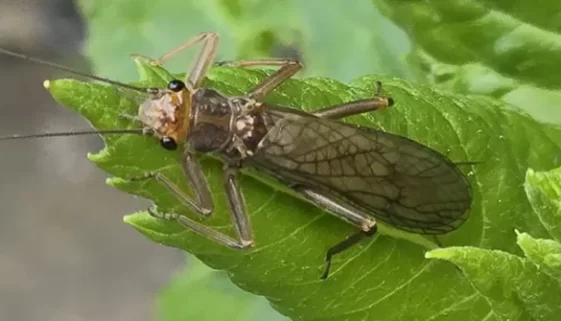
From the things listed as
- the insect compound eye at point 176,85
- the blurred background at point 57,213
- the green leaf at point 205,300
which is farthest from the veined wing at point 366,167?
the blurred background at point 57,213

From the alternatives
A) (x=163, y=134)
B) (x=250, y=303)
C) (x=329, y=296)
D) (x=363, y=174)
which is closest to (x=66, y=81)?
(x=163, y=134)

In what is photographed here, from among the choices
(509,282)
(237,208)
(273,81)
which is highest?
(273,81)

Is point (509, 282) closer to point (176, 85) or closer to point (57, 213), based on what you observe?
point (176, 85)

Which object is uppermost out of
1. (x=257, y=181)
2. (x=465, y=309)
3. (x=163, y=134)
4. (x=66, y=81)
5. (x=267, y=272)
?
(x=66, y=81)

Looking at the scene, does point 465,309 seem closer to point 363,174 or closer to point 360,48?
point 363,174

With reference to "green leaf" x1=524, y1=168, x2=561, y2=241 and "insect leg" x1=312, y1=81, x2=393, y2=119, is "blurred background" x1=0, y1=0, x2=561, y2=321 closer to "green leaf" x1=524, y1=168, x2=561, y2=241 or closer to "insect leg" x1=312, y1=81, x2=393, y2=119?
"insect leg" x1=312, y1=81, x2=393, y2=119

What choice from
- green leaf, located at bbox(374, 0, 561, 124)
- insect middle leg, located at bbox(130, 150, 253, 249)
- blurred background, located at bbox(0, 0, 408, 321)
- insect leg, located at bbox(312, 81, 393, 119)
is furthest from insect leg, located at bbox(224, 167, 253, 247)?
blurred background, located at bbox(0, 0, 408, 321)

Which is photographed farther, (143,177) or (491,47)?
(491,47)

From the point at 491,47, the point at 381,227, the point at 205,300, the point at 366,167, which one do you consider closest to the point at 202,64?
the point at 366,167
